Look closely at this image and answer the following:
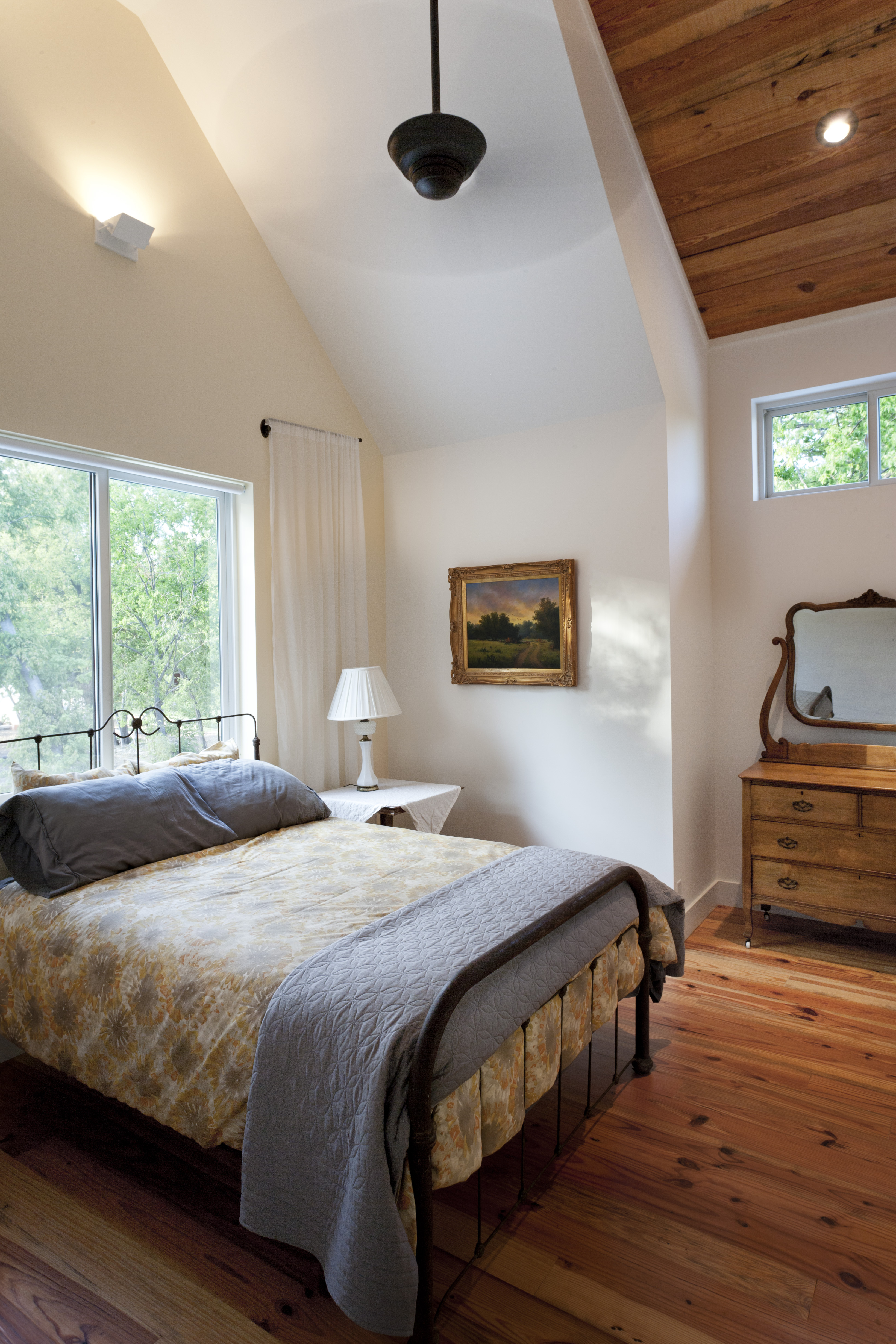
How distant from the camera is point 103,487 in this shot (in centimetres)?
310

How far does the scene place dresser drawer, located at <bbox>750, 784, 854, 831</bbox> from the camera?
3338mm

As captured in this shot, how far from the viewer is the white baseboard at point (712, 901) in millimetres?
3789

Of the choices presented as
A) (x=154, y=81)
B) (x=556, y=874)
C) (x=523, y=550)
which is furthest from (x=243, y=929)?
(x=154, y=81)

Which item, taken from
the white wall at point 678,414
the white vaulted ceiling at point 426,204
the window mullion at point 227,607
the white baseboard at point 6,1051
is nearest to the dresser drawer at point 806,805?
the white wall at point 678,414

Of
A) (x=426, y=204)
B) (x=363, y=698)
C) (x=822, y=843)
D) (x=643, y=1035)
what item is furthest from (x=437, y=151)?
(x=822, y=843)

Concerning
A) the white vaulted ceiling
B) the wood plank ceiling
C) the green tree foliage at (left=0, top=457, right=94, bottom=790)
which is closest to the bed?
the green tree foliage at (left=0, top=457, right=94, bottom=790)

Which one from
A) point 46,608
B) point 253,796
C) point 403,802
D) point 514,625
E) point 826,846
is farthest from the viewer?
point 514,625

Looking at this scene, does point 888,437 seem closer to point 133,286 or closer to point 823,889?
point 823,889

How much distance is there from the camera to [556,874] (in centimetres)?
232

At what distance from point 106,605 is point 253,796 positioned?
37.9 inches

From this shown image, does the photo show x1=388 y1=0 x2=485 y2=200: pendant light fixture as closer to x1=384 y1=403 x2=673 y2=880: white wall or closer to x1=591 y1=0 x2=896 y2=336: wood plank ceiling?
x1=591 y1=0 x2=896 y2=336: wood plank ceiling

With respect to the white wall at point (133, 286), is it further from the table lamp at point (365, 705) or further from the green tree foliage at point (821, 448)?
the green tree foliage at point (821, 448)

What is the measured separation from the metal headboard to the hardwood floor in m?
1.11

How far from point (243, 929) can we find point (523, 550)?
2503mm
